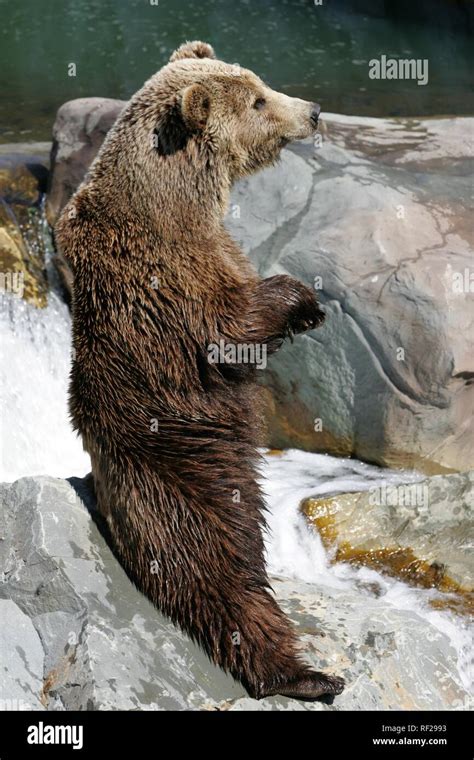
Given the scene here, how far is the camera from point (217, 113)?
586 centimetres

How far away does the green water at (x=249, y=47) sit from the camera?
1627 centimetres

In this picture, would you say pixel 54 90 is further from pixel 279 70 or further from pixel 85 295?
pixel 85 295

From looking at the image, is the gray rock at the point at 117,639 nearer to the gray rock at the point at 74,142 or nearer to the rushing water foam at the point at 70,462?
the rushing water foam at the point at 70,462

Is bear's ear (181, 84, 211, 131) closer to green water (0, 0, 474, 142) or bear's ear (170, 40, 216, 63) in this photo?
bear's ear (170, 40, 216, 63)

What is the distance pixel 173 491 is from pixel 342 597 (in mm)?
1609

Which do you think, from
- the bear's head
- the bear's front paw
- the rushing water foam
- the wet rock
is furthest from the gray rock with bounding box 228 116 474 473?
the bear's front paw

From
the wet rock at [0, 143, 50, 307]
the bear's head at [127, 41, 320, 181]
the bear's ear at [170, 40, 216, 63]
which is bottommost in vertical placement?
the wet rock at [0, 143, 50, 307]

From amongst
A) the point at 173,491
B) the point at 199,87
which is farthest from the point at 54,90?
the point at 173,491

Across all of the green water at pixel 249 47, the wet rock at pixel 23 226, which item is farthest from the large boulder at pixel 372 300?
the green water at pixel 249 47

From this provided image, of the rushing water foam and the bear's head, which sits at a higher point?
the bear's head

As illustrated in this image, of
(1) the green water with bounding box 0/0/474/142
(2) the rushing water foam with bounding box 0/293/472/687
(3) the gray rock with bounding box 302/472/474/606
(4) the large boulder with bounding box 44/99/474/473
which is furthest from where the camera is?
(1) the green water with bounding box 0/0/474/142

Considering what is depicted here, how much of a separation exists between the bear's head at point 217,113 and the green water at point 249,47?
8.33 metres

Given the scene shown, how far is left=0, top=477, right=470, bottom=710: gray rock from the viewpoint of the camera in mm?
5039

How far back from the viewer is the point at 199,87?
5633 millimetres
